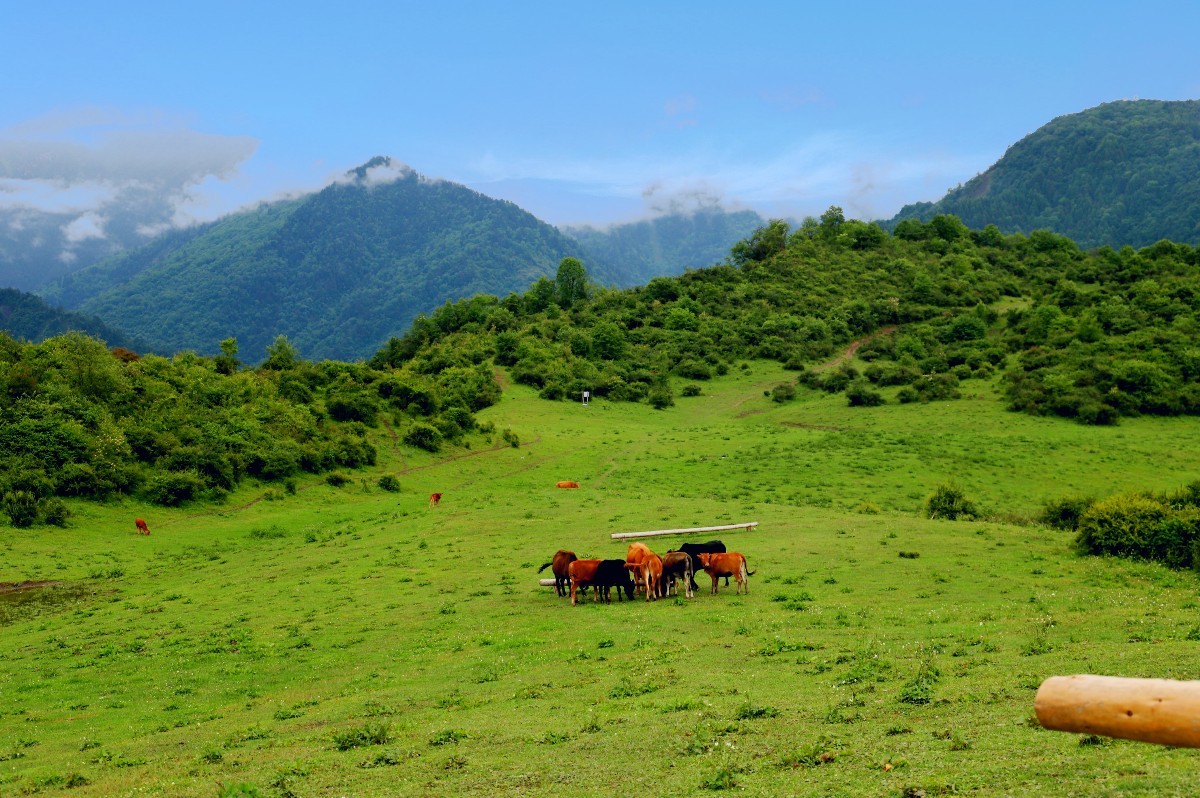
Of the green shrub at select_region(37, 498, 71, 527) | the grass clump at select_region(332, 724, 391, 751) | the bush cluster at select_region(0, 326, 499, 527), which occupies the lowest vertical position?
the grass clump at select_region(332, 724, 391, 751)

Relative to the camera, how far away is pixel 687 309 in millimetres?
112750

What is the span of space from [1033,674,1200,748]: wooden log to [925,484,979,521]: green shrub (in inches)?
1355

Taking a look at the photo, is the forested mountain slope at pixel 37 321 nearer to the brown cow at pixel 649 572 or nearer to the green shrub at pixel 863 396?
the green shrub at pixel 863 396

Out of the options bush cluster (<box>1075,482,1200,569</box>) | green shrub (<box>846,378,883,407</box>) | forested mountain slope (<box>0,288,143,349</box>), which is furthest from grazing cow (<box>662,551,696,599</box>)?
forested mountain slope (<box>0,288,143,349</box>)

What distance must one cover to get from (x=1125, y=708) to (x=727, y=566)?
17569mm

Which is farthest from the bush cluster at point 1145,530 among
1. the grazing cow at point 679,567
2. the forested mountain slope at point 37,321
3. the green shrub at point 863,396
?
the forested mountain slope at point 37,321

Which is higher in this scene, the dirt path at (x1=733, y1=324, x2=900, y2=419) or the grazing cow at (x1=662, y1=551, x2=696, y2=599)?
the dirt path at (x1=733, y1=324, x2=900, y2=419)

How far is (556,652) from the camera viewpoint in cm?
1758

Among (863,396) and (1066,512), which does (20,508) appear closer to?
(1066,512)

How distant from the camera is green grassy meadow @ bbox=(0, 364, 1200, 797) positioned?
9953 mm

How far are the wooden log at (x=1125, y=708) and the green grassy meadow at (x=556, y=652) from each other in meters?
2.87

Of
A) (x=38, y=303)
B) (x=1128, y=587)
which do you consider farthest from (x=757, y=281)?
(x=38, y=303)

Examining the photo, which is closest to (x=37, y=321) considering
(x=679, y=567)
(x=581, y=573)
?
(x=581, y=573)

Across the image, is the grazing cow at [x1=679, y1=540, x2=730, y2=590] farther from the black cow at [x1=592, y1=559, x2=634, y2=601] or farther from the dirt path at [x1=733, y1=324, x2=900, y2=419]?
the dirt path at [x1=733, y1=324, x2=900, y2=419]
